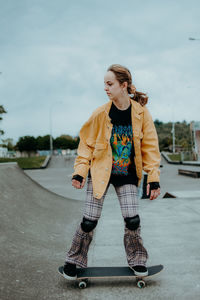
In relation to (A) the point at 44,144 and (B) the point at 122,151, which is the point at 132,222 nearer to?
(B) the point at 122,151

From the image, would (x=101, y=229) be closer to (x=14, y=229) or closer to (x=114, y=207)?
(x=14, y=229)

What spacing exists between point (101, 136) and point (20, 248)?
1.68m

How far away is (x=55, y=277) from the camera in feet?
9.57

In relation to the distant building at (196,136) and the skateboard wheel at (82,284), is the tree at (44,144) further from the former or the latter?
the skateboard wheel at (82,284)

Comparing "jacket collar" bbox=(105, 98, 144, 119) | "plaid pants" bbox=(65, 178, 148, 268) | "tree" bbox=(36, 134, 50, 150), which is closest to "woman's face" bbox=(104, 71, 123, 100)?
"jacket collar" bbox=(105, 98, 144, 119)

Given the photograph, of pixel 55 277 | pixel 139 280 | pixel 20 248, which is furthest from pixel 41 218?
pixel 139 280

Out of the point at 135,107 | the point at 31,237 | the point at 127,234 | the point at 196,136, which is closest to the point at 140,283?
the point at 127,234

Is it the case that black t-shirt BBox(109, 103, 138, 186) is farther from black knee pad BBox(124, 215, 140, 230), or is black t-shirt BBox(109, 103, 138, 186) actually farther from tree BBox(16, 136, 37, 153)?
tree BBox(16, 136, 37, 153)

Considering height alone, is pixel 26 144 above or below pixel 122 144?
above

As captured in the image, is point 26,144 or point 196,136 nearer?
point 196,136

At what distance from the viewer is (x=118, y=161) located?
2746 mm

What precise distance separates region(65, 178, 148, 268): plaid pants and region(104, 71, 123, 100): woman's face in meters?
0.76

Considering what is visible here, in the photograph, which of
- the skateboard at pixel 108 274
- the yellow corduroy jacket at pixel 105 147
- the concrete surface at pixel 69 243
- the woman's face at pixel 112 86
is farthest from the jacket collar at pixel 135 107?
the concrete surface at pixel 69 243

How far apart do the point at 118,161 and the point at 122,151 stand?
0.30ft
